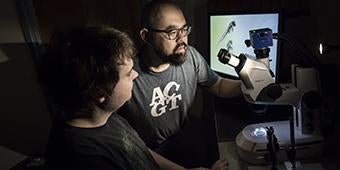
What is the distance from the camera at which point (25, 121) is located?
2.36 metres

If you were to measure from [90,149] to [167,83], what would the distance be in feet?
2.30

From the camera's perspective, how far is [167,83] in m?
1.51

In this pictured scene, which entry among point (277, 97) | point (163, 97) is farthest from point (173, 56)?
point (277, 97)

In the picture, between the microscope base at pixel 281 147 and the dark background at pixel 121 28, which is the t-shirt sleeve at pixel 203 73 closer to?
the dark background at pixel 121 28

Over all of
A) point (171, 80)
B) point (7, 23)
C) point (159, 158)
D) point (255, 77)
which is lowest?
point (159, 158)

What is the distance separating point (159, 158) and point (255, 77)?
0.52 metres

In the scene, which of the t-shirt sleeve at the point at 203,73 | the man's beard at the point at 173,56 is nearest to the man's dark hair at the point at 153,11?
the man's beard at the point at 173,56

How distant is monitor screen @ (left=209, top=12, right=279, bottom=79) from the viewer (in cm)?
154

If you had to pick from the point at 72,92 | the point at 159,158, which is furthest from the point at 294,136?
the point at 72,92

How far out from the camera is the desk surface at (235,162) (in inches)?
43.0

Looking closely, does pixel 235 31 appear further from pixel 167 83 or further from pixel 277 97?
pixel 277 97

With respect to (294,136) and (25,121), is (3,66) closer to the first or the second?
(25,121)

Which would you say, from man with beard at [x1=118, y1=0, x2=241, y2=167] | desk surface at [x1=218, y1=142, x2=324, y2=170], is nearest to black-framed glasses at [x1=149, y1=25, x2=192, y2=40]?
man with beard at [x1=118, y1=0, x2=241, y2=167]

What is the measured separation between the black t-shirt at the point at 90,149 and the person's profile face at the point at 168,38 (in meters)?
0.49
